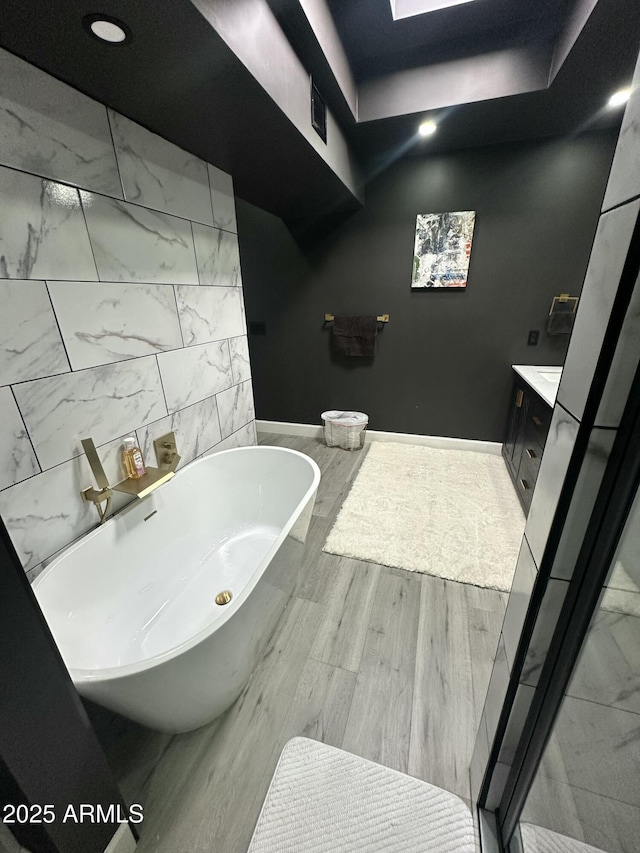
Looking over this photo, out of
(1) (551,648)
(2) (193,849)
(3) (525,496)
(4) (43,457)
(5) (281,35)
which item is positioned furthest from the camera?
(3) (525,496)

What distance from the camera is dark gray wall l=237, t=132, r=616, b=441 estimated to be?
2.52m

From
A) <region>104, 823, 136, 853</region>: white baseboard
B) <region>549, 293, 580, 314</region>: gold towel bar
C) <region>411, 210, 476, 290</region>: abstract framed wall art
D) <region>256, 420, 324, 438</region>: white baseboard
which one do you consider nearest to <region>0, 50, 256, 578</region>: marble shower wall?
<region>104, 823, 136, 853</region>: white baseboard

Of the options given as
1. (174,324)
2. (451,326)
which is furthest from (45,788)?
(451,326)

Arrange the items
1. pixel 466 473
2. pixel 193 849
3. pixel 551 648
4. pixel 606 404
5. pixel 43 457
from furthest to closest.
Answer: pixel 466 473
pixel 43 457
pixel 193 849
pixel 551 648
pixel 606 404

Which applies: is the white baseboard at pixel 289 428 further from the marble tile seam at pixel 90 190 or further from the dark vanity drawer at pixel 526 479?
the marble tile seam at pixel 90 190

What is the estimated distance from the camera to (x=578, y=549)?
0.58 metres

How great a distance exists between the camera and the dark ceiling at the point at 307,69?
0.92 meters

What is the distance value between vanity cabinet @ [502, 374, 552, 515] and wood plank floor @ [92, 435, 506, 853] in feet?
3.08

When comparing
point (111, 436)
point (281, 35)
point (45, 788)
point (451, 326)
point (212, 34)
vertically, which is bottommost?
point (45, 788)

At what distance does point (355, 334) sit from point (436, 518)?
185cm

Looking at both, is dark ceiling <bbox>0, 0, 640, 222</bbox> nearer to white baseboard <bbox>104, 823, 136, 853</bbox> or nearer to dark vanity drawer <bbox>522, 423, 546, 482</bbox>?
dark vanity drawer <bbox>522, 423, 546, 482</bbox>

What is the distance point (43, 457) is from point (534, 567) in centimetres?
150

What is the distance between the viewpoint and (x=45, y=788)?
0.69m

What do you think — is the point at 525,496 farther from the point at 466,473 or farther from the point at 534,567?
the point at 534,567
